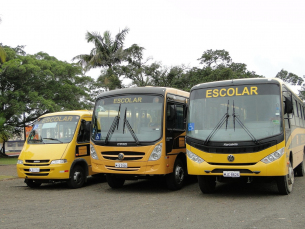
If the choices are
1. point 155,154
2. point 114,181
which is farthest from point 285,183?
point 114,181

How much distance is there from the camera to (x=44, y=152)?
11992 millimetres

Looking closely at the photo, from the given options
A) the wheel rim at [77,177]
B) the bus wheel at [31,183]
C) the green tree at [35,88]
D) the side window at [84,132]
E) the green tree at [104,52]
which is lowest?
the bus wheel at [31,183]

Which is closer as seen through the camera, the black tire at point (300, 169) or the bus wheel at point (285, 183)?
the bus wheel at point (285, 183)

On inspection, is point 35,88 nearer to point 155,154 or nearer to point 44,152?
point 44,152

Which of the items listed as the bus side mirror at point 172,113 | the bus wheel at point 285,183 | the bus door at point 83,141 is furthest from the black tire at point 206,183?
the bus door at point 83,141

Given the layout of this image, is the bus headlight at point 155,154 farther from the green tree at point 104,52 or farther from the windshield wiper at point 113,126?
the green tree at point 104,52

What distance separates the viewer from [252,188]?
11.1m

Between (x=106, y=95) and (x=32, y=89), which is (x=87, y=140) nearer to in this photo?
(x=106, y=95)

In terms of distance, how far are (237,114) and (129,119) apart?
3.15 m

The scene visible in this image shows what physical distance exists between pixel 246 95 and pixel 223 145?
139cm

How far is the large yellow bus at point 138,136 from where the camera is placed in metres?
10.6

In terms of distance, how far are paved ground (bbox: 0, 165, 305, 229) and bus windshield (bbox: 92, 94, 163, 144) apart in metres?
1.60

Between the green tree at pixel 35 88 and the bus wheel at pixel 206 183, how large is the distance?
19.7 meters

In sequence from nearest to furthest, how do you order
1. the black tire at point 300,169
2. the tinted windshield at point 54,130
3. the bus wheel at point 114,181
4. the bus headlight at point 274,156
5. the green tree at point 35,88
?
1. the bus headlight at point 274,156
2. the bus wheel at point 114,181
3. the tinted windshield at point 54,130
4. the black tire at point 300,169
5. the green tree at point 35,88
